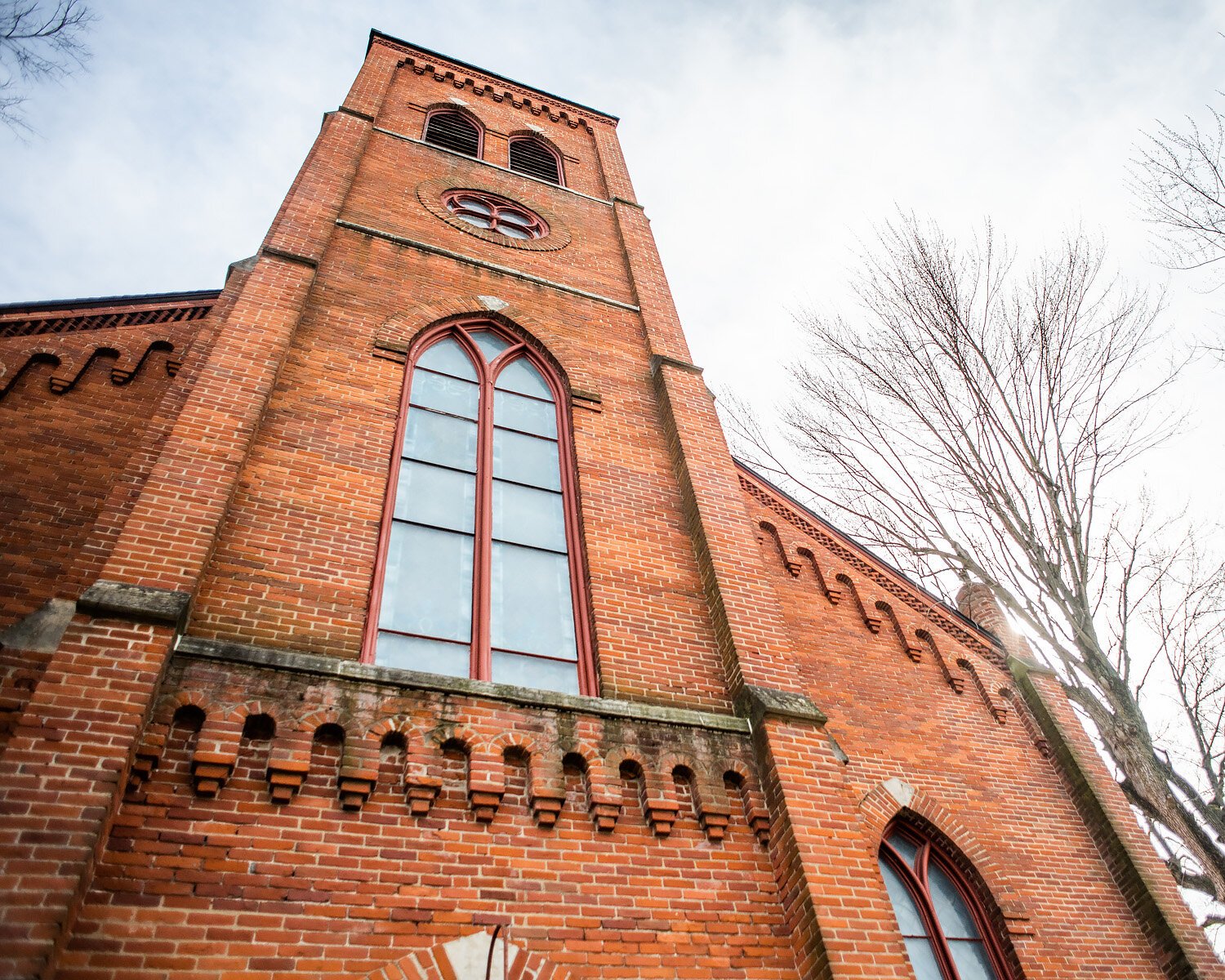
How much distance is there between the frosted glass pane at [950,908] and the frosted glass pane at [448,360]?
5.86 metres

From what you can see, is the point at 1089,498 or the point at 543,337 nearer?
the point at 543,337

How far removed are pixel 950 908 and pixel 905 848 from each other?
1.68ft

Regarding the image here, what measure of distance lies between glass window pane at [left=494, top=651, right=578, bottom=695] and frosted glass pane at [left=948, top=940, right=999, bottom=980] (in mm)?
3524

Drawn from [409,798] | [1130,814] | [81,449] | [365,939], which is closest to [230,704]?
[409,798]

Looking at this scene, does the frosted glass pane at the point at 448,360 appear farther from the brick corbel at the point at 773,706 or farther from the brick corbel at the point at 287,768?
the brick corbel at the point at 287,768

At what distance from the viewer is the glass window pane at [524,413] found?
7.57 m

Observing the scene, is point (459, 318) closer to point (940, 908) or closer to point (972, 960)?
point (940, 908)

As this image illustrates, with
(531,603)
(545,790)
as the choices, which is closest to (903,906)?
(545,790)

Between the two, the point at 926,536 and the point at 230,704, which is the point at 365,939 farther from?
the point at 926,536

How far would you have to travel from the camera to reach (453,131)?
13133 millimetres

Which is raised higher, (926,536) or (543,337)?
(543,337)

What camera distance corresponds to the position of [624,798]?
4.83m

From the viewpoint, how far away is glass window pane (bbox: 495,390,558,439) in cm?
757

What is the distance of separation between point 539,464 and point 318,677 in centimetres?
314
